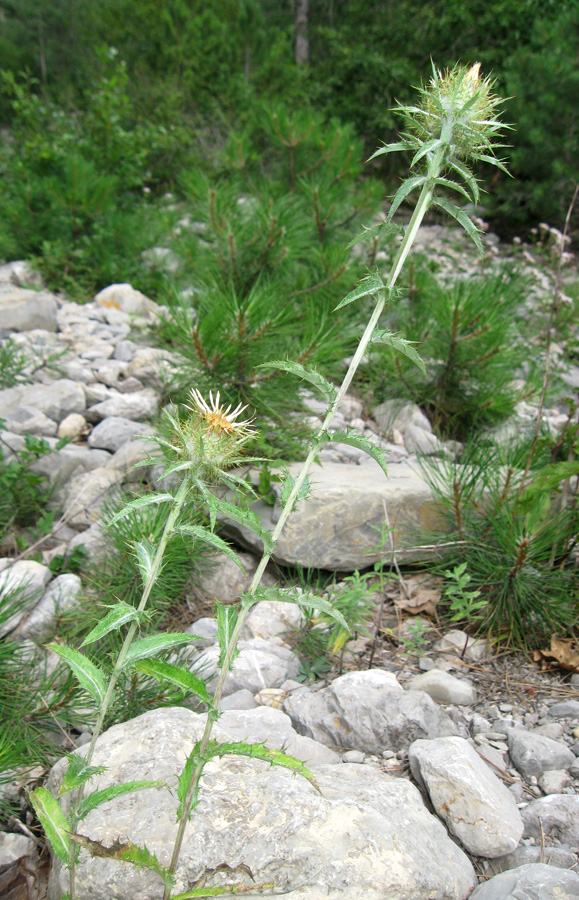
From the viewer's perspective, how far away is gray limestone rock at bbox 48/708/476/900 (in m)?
1.27

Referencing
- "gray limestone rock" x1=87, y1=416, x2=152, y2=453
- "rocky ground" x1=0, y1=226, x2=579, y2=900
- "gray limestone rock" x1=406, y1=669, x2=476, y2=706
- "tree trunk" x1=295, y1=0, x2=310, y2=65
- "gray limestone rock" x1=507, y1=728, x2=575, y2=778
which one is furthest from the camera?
"tree trunk" x1=295, y1=0, x2=310, y2=65

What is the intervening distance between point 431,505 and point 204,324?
4.13 feet

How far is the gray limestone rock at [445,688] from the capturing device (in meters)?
2.00

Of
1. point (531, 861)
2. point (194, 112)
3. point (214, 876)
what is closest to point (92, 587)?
point (214, 876)

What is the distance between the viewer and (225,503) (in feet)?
3.84

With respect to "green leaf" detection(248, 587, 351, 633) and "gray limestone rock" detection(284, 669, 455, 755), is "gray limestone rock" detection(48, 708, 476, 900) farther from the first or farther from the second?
"green leaf" detection(248, 587, 351, 633)

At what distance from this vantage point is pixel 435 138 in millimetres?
1219

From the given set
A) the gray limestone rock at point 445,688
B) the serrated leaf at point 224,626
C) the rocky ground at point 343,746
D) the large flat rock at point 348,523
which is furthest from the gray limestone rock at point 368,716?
the serrated leaf at point 224,626

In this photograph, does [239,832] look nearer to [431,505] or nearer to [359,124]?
[431,505]

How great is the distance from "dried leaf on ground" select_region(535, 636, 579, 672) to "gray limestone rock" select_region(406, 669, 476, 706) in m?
0.32

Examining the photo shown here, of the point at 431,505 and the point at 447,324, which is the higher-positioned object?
the point at 447,324

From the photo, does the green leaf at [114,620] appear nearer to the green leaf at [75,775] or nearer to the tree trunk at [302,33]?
the green leaf at [75,775]

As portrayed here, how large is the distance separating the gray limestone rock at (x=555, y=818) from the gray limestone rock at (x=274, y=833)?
0.79 feet

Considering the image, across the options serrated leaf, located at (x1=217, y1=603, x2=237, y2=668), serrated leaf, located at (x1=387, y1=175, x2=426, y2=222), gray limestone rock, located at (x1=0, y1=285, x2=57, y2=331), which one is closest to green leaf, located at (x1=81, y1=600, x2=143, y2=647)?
serrated leaf, located at (x1=217, y1=603, x2=237, y2=668)
